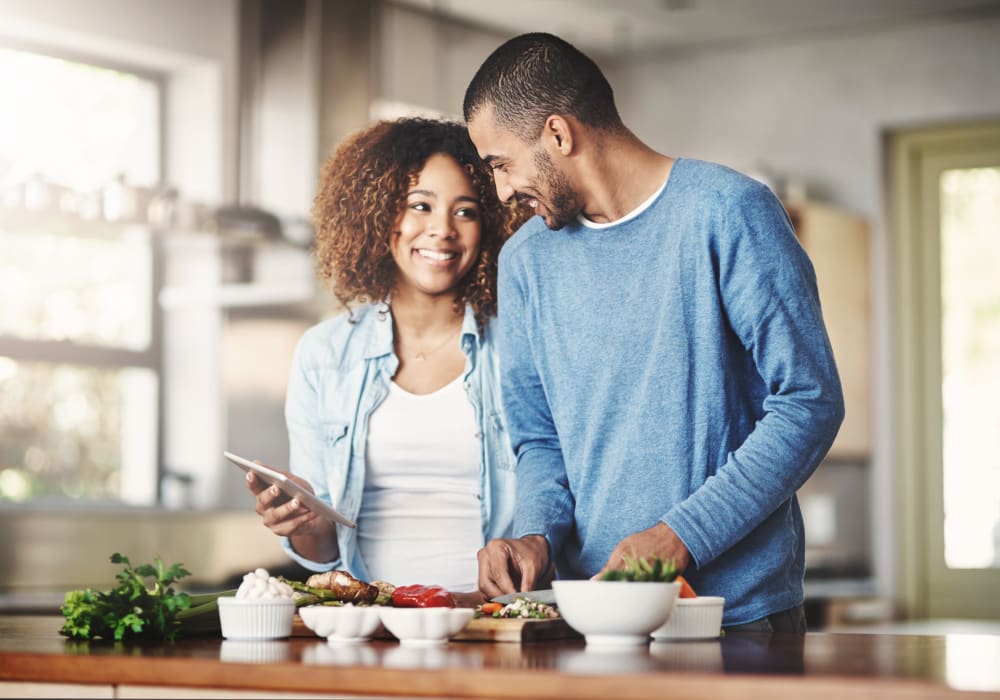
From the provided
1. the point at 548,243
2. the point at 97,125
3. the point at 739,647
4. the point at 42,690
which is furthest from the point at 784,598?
the point at 97,125

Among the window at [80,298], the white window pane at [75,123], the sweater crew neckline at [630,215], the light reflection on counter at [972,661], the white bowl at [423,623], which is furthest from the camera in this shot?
the white window pane at [75,123]

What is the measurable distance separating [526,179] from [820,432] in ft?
1.88

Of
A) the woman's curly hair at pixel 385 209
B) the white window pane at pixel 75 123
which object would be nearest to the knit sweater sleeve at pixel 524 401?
the woman's curly hair at pixel 385 209

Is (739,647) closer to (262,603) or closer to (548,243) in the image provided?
(262,603)

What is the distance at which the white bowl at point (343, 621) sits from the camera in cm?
171

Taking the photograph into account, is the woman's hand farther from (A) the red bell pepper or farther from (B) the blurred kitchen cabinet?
(B) the blurred kitchen cabinet

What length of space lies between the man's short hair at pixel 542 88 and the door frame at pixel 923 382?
4.31m

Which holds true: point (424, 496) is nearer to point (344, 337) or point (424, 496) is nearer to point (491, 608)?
point (344, 337)

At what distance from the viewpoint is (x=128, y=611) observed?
5.82ft

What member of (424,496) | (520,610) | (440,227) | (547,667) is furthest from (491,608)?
(440,227)

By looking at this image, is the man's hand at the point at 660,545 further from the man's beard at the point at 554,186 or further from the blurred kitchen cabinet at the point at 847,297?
the blurred kitchen cabinet at the point at 847,297

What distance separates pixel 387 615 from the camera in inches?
65.1

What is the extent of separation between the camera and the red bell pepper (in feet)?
5.85

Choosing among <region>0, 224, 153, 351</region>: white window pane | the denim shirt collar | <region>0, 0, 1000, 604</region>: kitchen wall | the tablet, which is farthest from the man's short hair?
<region>0, 224, 153, 351</region>: white window pane
